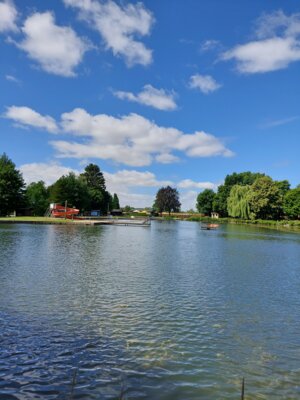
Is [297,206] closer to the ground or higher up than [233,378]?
higher up

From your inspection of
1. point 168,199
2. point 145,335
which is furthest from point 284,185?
point 145,335

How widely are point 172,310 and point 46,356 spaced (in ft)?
17.0

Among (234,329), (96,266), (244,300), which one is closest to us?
(234,329)

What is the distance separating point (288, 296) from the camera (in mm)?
14758

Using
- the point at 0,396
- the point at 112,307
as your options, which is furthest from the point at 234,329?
the point at 0,396

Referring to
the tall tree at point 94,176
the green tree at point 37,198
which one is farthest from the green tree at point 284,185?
the green tree at point 37,198

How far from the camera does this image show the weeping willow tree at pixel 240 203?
102 metres

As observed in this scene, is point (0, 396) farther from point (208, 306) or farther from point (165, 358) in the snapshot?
point (208, 306)

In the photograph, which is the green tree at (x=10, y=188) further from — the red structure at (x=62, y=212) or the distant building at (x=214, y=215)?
the distant building at (x=214, y=215)

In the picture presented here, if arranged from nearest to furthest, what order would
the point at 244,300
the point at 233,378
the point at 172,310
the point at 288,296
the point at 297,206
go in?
1. the point at 233,378
2. the point at 172,310
3. the point at 244,300
4. the point at 288,296
5. the point at 297,206

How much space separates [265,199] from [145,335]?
94203mm

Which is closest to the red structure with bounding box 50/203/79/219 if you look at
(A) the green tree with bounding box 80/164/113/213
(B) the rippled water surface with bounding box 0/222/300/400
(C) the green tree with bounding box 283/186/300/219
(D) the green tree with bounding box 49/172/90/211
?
(D) the green tree with bounding box 49/172/90/211

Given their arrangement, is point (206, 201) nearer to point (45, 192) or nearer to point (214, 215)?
point (214, 215)

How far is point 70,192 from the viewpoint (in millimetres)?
102312
